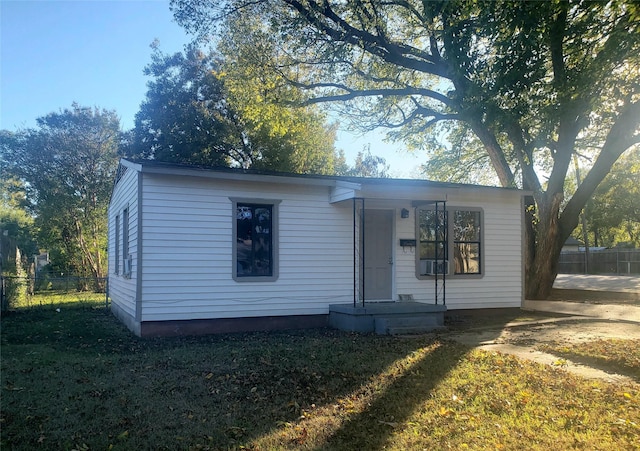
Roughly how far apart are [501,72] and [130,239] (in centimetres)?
776

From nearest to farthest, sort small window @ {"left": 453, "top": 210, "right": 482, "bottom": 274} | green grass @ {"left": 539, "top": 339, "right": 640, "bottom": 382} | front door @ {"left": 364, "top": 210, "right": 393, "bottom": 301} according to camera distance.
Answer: green grass @ {"left": 539, "top": 339, "right": 640, "bottom": 382} → front door @ {"left": 364, "top": 210, "right": 393, "bottom": 301} → small window @ {"left": 453, "top": 210, "right": 482, "bottom": 274}

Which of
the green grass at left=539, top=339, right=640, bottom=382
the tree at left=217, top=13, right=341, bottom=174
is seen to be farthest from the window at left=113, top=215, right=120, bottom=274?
the green grass at left=539, top=339, right=640, bottom=382

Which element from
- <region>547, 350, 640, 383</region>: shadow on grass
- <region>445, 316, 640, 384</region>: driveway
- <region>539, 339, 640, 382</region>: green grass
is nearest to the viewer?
<region>547, 350, 640, 383</region>: shadow on grass

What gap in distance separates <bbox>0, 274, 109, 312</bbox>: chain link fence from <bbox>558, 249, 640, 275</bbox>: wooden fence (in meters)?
29.3

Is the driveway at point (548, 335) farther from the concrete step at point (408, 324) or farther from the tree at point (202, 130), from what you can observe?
the tree at point (202, 130)

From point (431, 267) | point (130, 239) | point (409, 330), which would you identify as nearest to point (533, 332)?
point (409, 330)

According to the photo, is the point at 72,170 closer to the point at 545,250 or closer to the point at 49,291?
the point at 49,291

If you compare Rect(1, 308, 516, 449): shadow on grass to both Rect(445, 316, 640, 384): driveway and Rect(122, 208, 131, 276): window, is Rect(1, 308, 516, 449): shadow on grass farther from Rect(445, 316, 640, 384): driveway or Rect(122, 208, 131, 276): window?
Answer: Rect(122, 208, 131, 276): window

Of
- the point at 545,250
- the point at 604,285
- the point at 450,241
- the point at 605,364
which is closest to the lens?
the point at 605,364

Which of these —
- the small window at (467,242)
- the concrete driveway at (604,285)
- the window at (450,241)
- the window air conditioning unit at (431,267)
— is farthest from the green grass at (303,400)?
the concrete driveway at (604,285)

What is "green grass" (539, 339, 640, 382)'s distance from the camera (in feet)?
19.7

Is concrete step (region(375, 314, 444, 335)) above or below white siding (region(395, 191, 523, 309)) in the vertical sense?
→ below

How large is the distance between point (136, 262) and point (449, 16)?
7.32m

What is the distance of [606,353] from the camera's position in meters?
6.75
